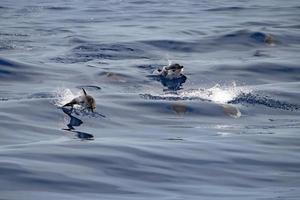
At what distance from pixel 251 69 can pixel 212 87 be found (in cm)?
295

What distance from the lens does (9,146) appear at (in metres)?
11.4

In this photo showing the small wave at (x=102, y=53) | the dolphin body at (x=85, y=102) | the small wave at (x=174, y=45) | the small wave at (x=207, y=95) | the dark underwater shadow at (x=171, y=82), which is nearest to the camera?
the dolphin body at (x=85, y=102)

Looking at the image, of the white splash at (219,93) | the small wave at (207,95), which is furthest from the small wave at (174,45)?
the small wave at (207,95)

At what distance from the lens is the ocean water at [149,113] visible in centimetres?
986

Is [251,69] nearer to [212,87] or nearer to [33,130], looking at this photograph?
[212,87]

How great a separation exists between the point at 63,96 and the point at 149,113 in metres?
2.21

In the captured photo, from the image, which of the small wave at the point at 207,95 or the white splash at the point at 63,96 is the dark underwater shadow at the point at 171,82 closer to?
the small wave at the point at 207,95

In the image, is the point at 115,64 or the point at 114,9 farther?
the point at 114,9

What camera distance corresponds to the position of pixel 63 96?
16578mm

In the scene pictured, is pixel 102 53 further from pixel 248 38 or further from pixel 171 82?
pixel 248 38

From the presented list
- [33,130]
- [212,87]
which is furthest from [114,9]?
[33,130]

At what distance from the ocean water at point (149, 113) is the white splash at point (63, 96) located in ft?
0.08

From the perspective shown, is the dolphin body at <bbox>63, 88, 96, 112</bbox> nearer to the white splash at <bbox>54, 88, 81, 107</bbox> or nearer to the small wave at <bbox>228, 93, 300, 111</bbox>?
the white splash at <bbox>54, 88, 81, 107</bbox>

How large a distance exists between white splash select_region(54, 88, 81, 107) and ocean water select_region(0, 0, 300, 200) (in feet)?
0.08
